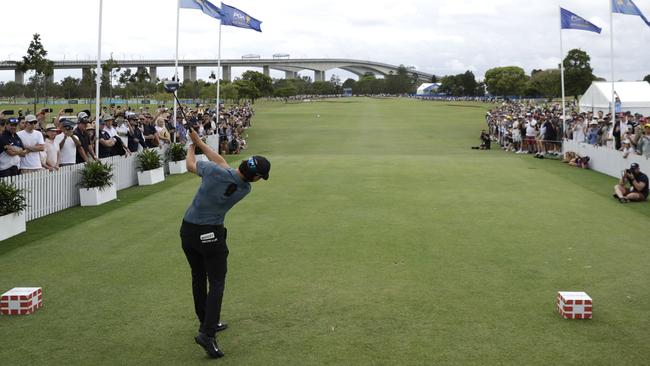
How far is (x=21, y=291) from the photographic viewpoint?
743 centimetres

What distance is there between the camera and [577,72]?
105 meters

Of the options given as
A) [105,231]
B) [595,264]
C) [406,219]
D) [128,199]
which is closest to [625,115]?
[406,219]

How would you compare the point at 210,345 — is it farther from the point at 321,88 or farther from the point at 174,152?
the point at 321,88

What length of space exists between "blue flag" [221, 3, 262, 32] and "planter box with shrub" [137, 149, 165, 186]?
1050 centimetres

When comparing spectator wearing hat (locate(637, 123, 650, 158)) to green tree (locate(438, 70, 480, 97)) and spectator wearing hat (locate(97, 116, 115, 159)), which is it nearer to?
spectator wearing hat (locate(97, 116, 115, 159))

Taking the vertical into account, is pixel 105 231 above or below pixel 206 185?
below

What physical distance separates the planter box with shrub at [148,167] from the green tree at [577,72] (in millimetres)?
97817

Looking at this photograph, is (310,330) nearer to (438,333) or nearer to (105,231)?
(438,333)

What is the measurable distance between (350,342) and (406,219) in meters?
7.02

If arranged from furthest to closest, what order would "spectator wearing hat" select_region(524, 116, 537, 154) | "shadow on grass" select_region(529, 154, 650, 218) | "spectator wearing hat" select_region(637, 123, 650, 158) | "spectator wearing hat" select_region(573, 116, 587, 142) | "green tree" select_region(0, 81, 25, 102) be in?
"green tree" select_region(0, 81, 25, 102), "spectator wearing hat" select_region(524, 116, 537, 154), "spectator wearing hat" select_region(573, 116, 587, 142), "spectator wearing hat" select_region(637, 123, 650, 158), "shadow on grass" select_region(529, 154, 650, 218)

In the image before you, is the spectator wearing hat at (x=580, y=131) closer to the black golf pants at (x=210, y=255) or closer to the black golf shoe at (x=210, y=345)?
the black golf pants at (x=210, y=255)

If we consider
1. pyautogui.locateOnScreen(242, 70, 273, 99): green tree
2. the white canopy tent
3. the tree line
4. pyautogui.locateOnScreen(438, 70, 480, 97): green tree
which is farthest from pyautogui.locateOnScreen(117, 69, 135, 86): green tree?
pyautogui.locateOnScreen(438, 70, 480, 97): green tree

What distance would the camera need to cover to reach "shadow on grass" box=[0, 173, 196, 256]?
11359 millimetres

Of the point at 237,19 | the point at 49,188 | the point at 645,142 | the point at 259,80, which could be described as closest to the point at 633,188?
the point at 645,142
